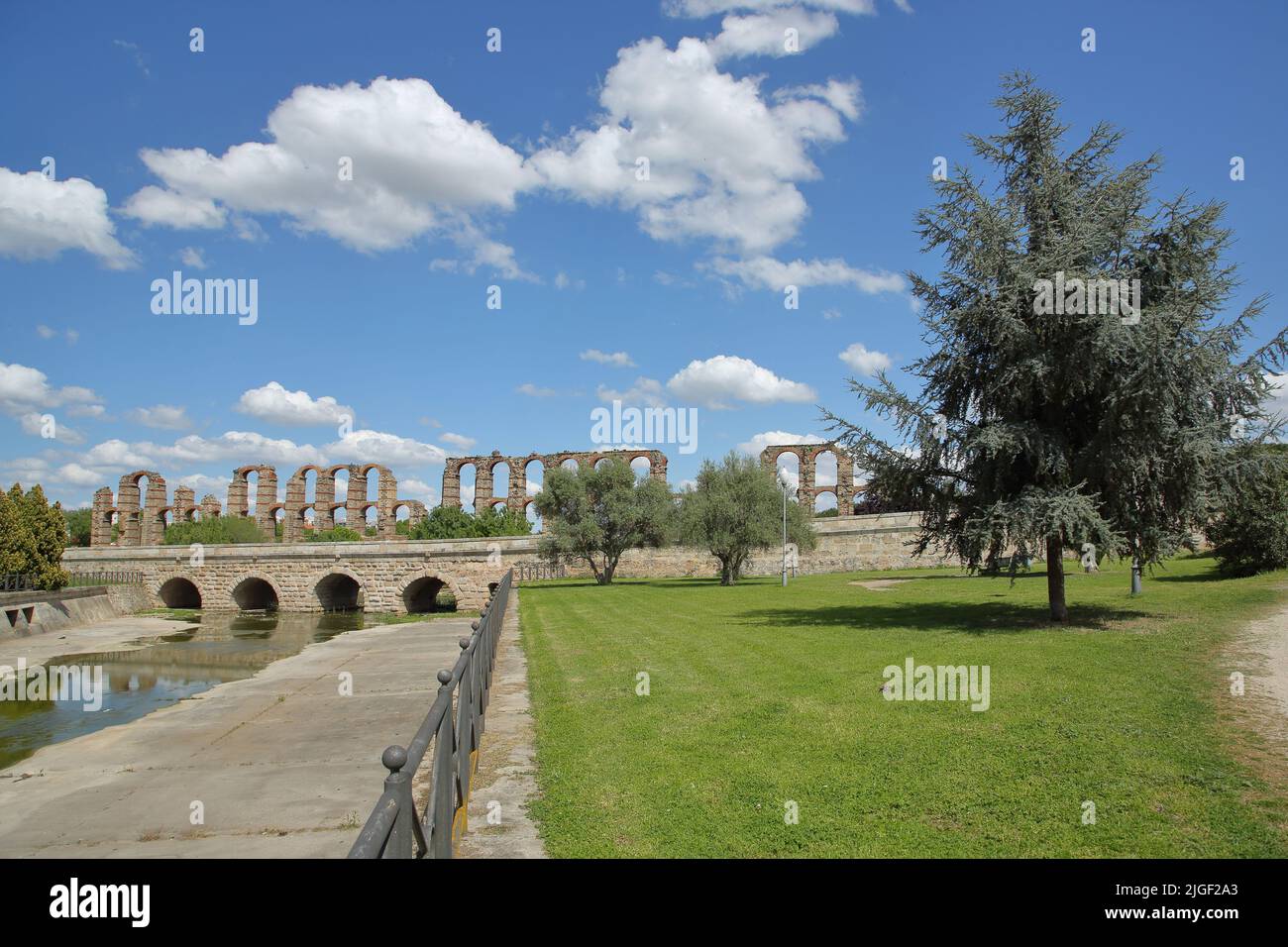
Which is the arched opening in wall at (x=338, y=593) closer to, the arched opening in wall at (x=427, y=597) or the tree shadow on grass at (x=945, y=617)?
the arched opening in wall at (x=427, y=597)

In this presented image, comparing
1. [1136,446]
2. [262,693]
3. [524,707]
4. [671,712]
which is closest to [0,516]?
[262,693]

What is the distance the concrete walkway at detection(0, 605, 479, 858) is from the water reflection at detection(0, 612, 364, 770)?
1.29 meters

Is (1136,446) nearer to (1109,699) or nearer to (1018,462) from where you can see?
(1018,462)

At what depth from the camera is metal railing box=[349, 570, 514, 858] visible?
267 cm

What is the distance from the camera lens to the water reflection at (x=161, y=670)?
479 inches

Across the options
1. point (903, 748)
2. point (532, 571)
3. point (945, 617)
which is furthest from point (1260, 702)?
point (532, 571)

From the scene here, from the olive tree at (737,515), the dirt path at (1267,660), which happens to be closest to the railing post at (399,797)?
the dirt path at (1267,660)

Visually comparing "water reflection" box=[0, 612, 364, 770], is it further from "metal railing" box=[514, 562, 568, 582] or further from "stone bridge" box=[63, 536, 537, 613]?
"metal railing" box=[514, 562, 568, 582]

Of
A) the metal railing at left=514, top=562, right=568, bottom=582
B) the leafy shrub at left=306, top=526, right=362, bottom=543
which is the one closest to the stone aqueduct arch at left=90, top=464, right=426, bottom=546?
the leafy shrub at left=306, top=526, right=362, bottom=543

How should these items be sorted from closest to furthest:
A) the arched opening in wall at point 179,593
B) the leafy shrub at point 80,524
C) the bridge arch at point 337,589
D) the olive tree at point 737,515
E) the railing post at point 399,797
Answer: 1. the railing post at point 399,797
2. the olive tree at point 737,515
3. the bridge arch at point 337,589
4. the arched opening in wall at point 179,593
5. the leafy shrub at point 80,524

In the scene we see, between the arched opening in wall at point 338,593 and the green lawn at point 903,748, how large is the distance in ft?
110

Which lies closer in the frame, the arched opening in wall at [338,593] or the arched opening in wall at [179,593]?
the arched opening in wall at [338,593]

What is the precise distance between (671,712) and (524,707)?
191 cm

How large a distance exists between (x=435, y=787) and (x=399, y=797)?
1.34 m
